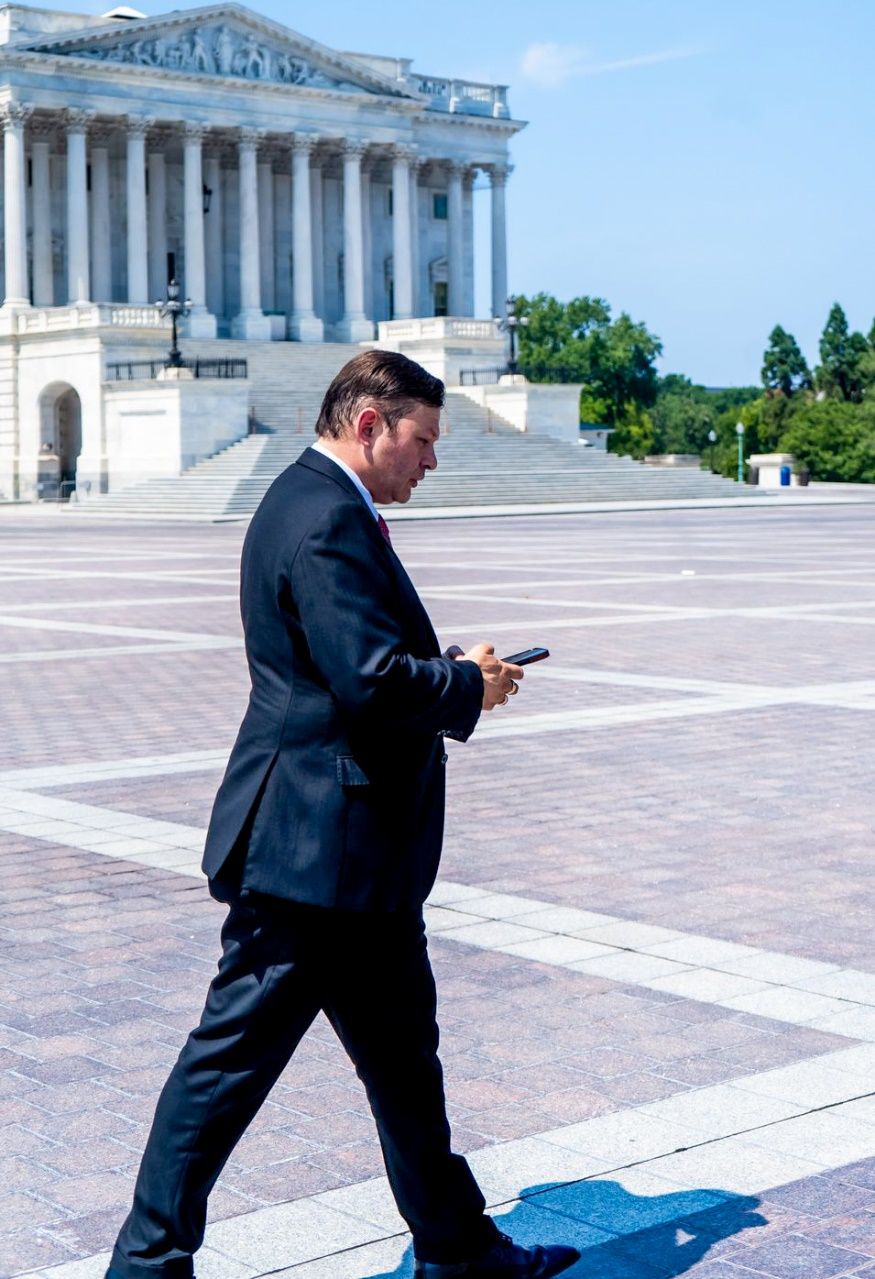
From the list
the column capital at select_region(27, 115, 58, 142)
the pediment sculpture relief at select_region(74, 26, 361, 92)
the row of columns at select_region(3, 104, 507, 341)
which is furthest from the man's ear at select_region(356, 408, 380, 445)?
the column capital at select_region(27, 115, 58, 142)

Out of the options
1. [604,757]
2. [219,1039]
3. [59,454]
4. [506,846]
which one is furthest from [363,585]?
[59,454]

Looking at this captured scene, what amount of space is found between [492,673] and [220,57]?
241 ft

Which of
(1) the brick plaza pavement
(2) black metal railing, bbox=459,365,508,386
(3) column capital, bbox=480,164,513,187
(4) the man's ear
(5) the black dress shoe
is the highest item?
(3) column capital, bbox=480,164,513,187

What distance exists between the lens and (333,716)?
13.2 ft

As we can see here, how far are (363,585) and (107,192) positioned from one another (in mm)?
76172

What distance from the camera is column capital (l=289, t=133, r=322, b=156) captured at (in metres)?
76.4

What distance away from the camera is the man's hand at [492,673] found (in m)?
4.20

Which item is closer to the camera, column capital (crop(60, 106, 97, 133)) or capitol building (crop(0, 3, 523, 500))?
capitol building (crop(0, 3, 523, 500))

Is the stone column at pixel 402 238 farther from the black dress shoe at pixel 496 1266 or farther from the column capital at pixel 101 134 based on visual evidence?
the black dress shoe at pixel 496 1266

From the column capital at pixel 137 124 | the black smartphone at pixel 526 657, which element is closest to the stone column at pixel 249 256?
the column capital at pixel 137 124

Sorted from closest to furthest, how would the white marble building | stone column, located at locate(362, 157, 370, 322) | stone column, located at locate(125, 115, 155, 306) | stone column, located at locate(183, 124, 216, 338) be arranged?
the white marble building → stone column, located at locate(125, 115, 155, 306) → stone column, located at locate(183, 124, 216, 338) → stone column, located at locate(362, 157, 370, 322)

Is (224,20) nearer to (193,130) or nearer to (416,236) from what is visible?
(193,130)

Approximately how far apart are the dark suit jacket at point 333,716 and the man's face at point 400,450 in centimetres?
9

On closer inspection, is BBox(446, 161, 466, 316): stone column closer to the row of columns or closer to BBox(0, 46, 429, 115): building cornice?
the row of columns
